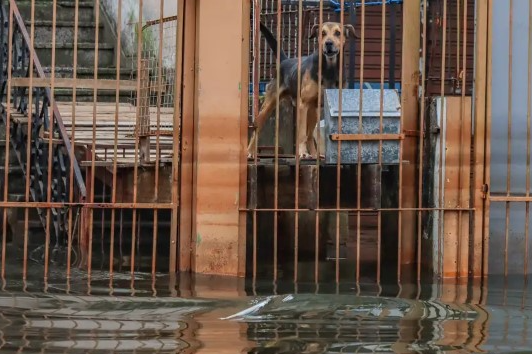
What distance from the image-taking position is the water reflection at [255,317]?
18.6 feet

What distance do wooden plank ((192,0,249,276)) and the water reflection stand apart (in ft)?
0.79

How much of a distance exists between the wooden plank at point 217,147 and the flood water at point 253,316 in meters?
0.23

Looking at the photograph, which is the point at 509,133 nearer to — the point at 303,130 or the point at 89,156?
the point at 303,130

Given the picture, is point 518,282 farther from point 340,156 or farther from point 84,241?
point 84,241

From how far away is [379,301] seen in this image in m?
7.07

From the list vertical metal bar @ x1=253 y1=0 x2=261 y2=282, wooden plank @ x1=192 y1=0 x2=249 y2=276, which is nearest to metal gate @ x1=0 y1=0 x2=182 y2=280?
wooden plank @ x1=192 y1=0 x2=249 y2=276

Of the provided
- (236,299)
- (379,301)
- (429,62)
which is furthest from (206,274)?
(429,62)

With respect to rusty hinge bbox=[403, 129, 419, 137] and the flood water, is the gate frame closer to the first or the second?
the flood water

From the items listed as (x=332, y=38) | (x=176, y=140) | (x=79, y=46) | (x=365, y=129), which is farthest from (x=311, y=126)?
(x=79, y=46)

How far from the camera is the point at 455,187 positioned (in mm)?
8344

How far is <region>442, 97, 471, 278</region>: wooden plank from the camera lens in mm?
8328

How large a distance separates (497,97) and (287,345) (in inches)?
150

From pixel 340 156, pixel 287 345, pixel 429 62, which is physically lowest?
pixel 287 345

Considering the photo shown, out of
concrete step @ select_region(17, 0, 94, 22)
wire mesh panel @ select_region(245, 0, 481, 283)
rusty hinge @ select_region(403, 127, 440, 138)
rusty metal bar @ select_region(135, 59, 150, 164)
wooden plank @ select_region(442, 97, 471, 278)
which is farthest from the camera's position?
concrete step @ select_region(17, 0, 94, 22)
